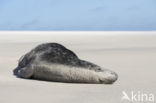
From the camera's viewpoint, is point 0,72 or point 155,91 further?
point 0,72

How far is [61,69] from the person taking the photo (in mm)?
4750

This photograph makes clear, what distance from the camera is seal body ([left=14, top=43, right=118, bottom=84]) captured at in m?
4.65

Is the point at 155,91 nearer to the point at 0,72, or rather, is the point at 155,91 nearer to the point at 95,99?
the point at 95,99

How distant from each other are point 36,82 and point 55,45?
2.98ft

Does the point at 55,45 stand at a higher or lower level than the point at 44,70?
higher

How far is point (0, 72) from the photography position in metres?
5.53

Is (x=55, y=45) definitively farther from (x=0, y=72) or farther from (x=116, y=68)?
Result: (x=116, y=68)

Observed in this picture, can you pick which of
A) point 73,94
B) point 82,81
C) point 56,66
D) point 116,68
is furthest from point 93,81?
point 116,68

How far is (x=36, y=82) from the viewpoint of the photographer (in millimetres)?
4551

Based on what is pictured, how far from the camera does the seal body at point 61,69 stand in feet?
15.3

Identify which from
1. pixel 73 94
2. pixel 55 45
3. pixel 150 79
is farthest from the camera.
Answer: pixel 55 45

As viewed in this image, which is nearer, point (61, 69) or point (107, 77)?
point (107, 77)

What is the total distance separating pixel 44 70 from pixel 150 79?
5.14 feet

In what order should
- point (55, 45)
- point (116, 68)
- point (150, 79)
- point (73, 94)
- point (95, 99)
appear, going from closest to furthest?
point (95, 99), point (73, 94), point (150, 79), point (55, 45), point (116, 68)
